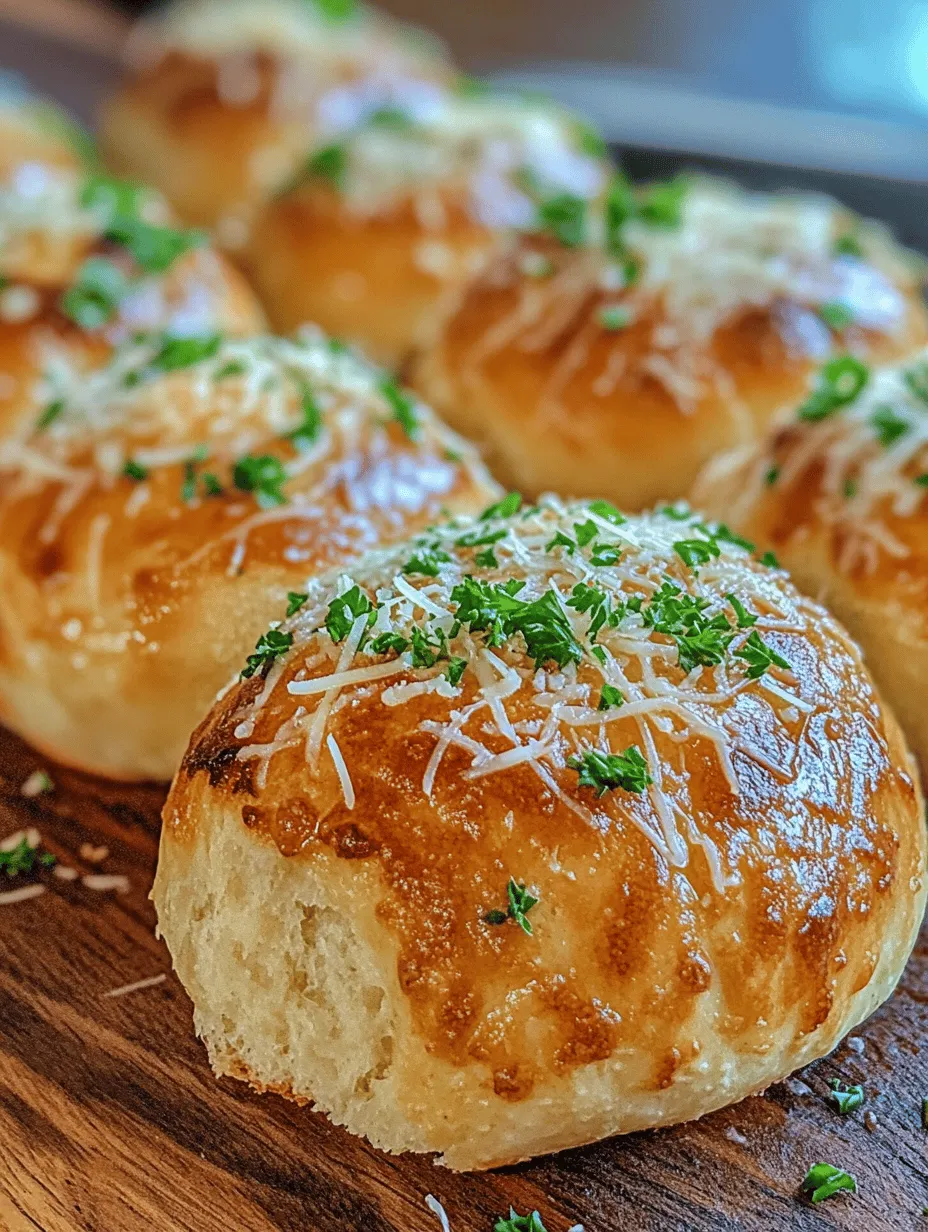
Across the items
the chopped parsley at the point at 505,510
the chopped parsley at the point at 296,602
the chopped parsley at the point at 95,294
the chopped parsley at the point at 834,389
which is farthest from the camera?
the chopped parsley at the point at 95,294

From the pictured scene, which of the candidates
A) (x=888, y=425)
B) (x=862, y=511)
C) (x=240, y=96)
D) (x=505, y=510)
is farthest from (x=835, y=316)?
(x=240, y=96)

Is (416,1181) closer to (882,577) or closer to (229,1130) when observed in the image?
(229,1130)

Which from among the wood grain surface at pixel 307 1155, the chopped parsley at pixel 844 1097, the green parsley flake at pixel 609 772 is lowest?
the wood grain surface at pixel 307 1155

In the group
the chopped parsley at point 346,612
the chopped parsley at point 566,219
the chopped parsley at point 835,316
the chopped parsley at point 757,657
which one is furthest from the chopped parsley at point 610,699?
the chopped parsley at point 566,219

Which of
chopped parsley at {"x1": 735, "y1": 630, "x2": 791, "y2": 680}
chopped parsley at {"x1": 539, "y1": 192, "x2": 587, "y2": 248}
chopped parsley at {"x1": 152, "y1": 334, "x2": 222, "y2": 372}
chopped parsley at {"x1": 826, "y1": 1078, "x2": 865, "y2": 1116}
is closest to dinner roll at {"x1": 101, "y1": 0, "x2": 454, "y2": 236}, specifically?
chopped parsley at {"x1": 539, "y1": 192, "x2": 587, "y2": 248}

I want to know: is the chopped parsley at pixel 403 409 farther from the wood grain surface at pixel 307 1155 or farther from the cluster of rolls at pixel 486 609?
the wood grain surface at pixel 307 1155

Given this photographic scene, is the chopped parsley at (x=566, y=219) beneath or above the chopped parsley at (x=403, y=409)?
above

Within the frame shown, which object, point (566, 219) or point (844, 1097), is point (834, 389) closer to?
point (566, 219)
